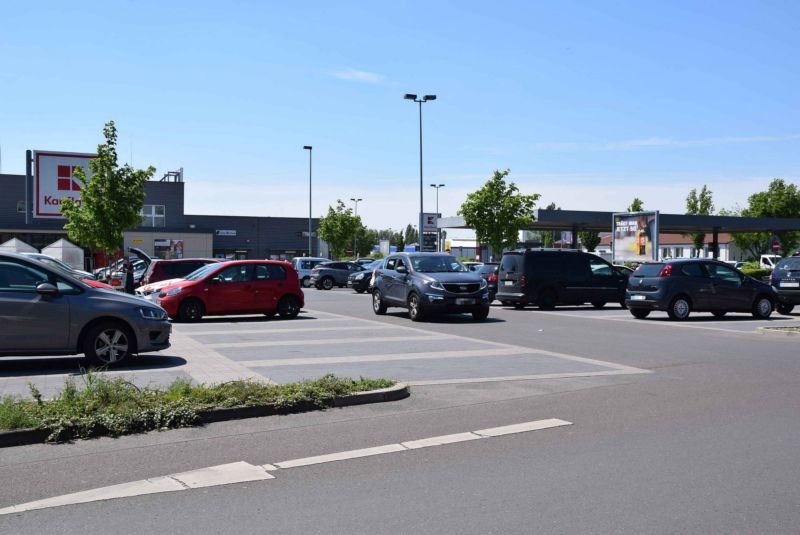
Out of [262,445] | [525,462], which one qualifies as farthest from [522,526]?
[262,445]

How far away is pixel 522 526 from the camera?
4934mm

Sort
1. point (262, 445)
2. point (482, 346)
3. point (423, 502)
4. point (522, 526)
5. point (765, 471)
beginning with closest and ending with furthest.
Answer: point (522, 526), point (423, 502), point (765, 471), point (262, 445), point (482, 346)

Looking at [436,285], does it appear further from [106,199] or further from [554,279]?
[106,199]

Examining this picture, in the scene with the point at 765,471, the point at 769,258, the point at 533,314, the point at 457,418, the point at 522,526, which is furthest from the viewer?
the point at 769,258

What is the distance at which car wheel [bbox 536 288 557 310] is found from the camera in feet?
86.6

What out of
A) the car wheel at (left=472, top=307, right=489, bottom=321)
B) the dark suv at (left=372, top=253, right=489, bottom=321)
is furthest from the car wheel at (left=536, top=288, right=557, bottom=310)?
the car wheel at (left=472, top=307, right=489, bottom=321)

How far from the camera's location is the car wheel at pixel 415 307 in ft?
68.8

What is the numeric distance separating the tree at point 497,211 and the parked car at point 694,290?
26633mm

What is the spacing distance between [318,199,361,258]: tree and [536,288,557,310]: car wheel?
153 ft

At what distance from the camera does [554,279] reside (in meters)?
26.5

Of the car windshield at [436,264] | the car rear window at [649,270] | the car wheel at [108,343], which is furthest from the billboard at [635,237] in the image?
the car wheel at [108,343]

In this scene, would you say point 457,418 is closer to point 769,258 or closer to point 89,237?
point 89,237

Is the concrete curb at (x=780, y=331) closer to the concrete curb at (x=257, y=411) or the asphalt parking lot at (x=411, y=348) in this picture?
the asphalt parking lot at (x=411, y=348)

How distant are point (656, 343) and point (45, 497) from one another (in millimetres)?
12458
